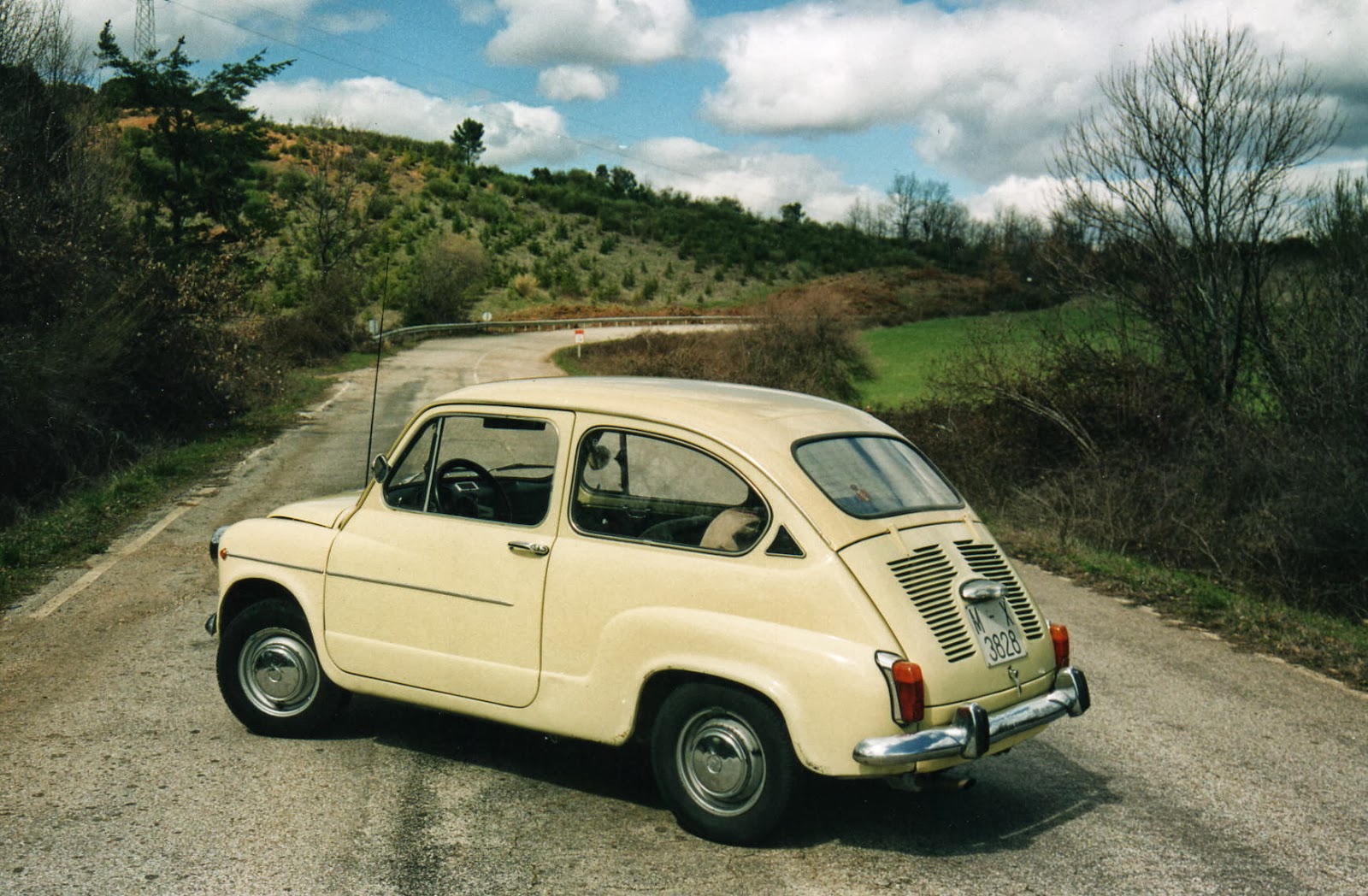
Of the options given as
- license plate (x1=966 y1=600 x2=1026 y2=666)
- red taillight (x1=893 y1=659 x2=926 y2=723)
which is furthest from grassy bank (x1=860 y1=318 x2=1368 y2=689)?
red taillight (x1=893 y1=659 x2=926 y2=723)

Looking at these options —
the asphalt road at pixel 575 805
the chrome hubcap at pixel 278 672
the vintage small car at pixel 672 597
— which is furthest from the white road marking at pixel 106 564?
the vintage small car at pixel 672 597

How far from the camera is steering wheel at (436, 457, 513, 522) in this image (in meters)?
5.57

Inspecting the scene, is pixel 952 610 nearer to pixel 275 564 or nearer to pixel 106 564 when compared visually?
pixel 275 564

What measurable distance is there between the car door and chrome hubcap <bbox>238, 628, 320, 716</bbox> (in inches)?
12.3

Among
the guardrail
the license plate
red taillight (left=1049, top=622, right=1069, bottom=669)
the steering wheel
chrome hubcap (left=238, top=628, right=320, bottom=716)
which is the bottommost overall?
chrome hubcap (left=238, top=628, right=320, bottom=716)

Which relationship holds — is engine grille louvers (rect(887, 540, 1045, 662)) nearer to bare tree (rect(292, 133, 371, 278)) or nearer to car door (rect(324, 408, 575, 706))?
car door (rect(324, 408, 575, 706))

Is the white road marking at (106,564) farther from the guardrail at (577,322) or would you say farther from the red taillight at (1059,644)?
the guardrail at (577,322)

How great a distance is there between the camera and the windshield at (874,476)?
15.9 feet

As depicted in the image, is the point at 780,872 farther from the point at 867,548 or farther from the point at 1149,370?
the point at 1149,370

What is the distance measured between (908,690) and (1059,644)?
124cm

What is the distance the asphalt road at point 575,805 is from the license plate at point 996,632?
759mm

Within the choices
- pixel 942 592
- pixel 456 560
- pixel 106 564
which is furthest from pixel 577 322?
pixel 942 592

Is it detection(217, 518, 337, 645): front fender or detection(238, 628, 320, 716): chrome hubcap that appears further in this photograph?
detection(238, 628, 320, 716): chrome hubcap

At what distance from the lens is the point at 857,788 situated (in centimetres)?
547
